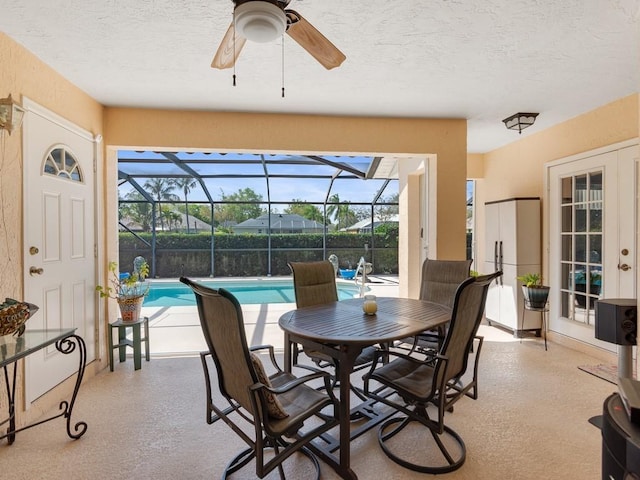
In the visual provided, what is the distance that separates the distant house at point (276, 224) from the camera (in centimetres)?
1035

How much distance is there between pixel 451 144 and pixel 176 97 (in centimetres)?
293

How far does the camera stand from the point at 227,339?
1.58 meters

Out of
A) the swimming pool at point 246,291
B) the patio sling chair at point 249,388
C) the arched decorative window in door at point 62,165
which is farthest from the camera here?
the swimming pool at point 246,291

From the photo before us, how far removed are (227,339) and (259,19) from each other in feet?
4.59

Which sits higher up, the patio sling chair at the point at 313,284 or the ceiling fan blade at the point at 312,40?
the ceiling fan blade at the point at 312,40

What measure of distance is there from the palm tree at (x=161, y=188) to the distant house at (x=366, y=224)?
4978 millimetres

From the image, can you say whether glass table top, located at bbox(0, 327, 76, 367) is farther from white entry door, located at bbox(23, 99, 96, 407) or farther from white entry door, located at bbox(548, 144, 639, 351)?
white entry door, located at bbox(548, 144, 639, 351)

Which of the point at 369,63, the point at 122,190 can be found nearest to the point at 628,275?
the point at 369,63

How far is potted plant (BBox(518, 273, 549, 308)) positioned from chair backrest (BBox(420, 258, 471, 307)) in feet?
4.76

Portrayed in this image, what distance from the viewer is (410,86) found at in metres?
3.09

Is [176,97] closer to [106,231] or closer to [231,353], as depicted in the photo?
[106,231]

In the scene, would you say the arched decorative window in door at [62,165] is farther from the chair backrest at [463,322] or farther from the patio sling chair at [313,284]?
the chair backrest at [463,322]

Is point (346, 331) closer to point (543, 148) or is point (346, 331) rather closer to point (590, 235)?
point (590, 235)

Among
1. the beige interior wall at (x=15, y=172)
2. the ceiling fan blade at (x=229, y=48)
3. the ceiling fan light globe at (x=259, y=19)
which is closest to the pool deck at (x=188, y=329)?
the beige interior wall at (x=15, y=172)
